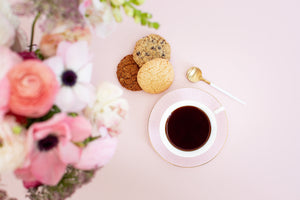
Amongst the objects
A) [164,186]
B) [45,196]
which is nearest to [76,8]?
[45,196]

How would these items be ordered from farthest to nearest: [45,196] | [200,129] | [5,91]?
[200,129]
[45,196]
[5,91]

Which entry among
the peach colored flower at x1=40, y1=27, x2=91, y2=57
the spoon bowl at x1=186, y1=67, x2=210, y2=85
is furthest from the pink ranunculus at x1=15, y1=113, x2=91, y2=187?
the spoon bowl at x1=186, y1=67, x2=210, y2=85

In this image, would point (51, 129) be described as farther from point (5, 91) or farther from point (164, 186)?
point (164, 186)

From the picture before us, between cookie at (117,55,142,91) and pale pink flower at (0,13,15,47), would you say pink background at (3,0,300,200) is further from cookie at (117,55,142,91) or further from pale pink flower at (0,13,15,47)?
pale pink flower at (0,13,15,47)

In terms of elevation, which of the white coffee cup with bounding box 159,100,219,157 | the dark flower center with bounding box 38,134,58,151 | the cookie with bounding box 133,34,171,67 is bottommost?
the dark flower center with bounding box 38,134,58,151

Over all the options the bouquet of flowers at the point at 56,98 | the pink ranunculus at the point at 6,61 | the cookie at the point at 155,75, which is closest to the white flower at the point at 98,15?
the bouquet of flowers at the point at 56,98
